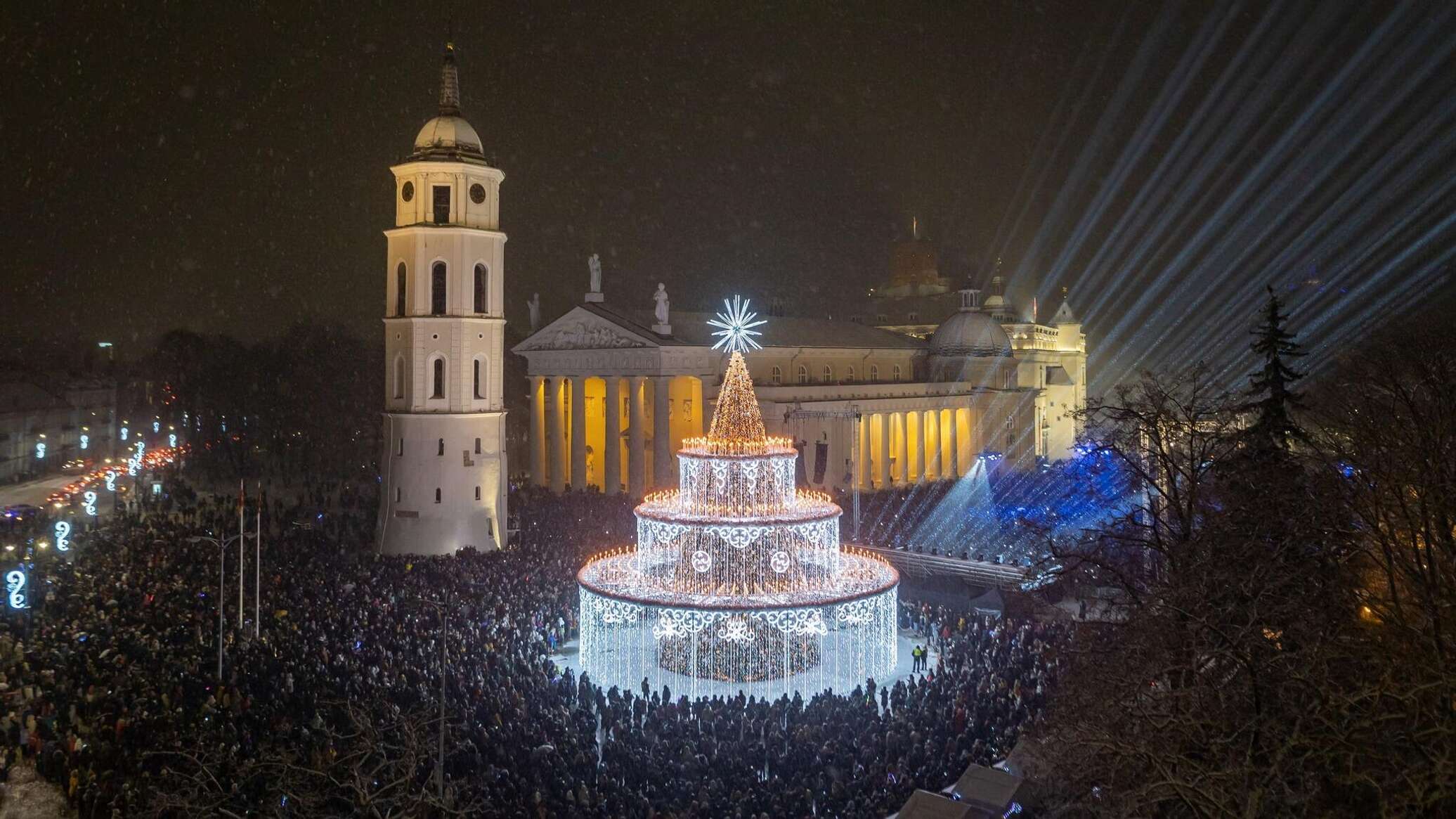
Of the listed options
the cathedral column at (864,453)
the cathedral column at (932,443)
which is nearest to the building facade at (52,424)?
the cathedral column at (864,453)

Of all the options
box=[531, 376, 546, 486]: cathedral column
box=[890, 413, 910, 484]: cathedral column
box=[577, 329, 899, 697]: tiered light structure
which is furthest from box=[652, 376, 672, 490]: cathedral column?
box=[577, 329, 899, 697]: tiered light structure

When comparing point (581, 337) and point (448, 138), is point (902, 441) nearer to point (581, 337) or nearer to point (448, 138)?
point (581, 337)

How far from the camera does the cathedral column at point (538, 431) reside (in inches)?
2021

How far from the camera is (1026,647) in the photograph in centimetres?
2472

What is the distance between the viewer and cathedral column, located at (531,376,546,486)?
51.3 metres

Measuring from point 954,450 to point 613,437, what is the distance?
26.0 meters

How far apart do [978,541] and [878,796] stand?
25.9 metres

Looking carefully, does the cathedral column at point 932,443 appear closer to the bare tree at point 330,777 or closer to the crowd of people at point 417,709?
the crowd of people at point 417,709

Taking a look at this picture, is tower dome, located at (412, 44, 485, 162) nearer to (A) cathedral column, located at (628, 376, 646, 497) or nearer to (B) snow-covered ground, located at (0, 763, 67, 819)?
(A) cathedral column, located at (628, 376, 646, 497)

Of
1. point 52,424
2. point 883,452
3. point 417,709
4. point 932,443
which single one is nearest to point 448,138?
point 417,709

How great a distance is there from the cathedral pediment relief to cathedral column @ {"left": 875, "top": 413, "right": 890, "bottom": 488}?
704 inches

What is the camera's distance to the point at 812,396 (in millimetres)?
55938

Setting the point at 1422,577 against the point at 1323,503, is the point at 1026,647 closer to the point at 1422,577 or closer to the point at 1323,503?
the point at 1323,503

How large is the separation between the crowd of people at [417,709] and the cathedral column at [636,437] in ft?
60.0
